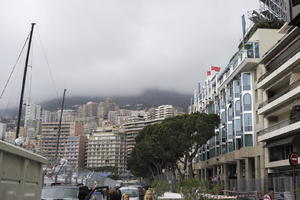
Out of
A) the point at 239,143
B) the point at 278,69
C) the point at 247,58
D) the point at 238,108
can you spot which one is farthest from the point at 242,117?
the point at 278,69

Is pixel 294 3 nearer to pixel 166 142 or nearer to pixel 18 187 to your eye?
pixel 18 187

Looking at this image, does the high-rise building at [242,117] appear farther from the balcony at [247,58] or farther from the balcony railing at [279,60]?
the balcony railing at [279,60]

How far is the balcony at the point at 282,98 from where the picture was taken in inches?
1482

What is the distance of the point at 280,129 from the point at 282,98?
3.16m

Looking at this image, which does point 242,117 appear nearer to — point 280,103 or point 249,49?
point 249,49

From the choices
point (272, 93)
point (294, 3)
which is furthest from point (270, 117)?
point (294, 3)

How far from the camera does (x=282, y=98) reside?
40.6 metres

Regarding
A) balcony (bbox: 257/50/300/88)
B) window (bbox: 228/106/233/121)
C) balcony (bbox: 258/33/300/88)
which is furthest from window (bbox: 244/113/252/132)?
balcony (bbox: 258/33/300/88)

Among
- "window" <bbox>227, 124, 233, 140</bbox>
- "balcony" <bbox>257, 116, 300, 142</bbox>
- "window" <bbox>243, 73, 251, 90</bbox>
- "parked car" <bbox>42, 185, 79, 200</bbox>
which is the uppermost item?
"window" <bbox>243, 73, 251, 90</bbox>

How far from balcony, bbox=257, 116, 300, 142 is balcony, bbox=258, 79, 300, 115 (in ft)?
6.99

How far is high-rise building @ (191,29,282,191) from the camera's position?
51234 mm

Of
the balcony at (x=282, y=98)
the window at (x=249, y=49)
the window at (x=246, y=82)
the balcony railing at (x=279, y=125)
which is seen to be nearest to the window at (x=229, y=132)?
the window at (x=246, y=82)

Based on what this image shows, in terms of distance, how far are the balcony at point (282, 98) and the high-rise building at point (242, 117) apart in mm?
5292

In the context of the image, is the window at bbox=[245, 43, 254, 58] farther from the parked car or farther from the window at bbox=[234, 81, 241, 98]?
the parked car
